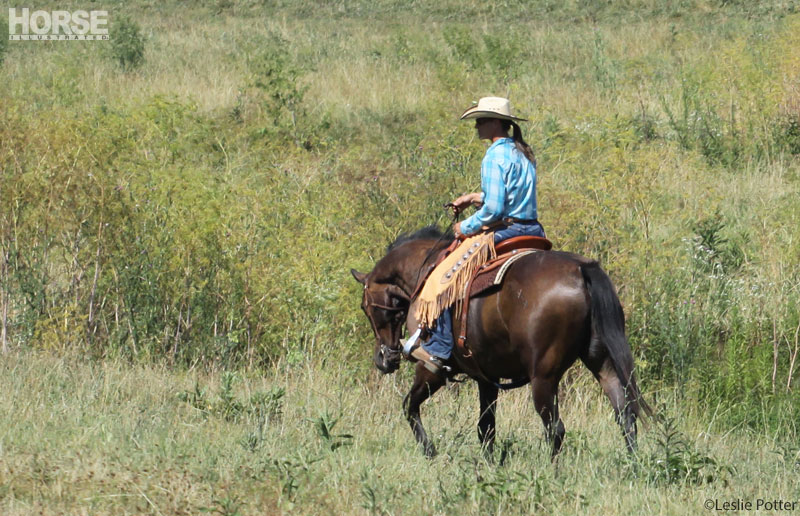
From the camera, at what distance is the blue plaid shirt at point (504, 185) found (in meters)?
6.39

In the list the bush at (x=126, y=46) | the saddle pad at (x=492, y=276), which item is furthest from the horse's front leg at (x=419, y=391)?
the bush at (x=126, y=46)

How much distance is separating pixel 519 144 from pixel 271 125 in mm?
9426

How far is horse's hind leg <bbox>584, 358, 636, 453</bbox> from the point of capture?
5902mm

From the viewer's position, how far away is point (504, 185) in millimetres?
6391

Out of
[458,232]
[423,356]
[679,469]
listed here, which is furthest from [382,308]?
[679,469]

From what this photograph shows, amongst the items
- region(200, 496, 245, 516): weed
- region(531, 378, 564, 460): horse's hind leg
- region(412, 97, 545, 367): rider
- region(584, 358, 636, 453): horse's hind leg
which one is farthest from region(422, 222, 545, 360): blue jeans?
region(200, 496, 245, 516): weed

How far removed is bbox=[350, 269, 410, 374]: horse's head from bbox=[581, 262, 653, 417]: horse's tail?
1698 millimetres

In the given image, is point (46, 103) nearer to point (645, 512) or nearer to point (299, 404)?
point (299, 404)

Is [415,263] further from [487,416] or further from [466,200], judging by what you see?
[487,416]

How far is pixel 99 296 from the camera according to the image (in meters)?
9.11

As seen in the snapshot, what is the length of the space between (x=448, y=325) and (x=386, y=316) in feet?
2.81

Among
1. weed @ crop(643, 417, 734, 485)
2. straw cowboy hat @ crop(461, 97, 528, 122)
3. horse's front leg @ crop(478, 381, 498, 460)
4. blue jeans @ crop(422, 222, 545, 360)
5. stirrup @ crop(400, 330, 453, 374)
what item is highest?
straw cowboy hat @ crop(461, 97, 528, 122)

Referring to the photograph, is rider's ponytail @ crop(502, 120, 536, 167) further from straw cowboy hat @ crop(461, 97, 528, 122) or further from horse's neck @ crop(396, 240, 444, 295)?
horse's neck @ crop(396, 240, 444, 295)

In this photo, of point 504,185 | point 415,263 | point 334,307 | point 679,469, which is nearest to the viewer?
point 679,469
